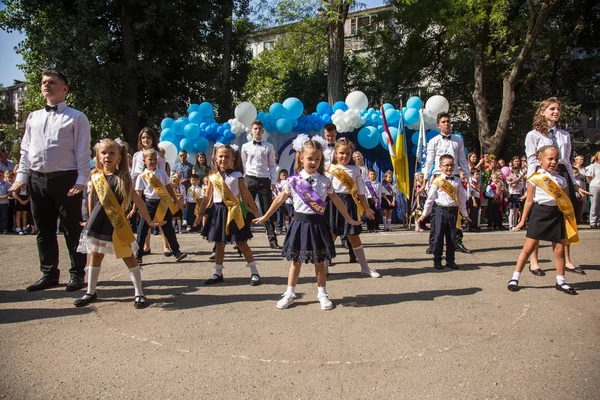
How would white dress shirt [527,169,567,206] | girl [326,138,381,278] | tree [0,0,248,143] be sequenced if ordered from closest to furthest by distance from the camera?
white dress shirt [527,169,567,206]
girl [326,138,381,278]
tree [0,0,248,143]

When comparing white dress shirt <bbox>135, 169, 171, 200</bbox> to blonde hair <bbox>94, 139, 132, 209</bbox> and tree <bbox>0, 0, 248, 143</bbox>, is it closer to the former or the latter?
blonde hair <bbox>94, 139, 132, 209</bbox>

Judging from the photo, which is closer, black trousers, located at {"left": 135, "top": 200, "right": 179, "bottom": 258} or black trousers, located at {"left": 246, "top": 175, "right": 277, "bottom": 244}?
black trousers, located at {"left": 135, "top": 200, "right": 179, "bottom": 258}

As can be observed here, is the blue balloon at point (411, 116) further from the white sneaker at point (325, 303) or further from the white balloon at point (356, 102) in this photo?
the white sneaker at point (325, 303)

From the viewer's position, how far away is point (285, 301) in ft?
14.2

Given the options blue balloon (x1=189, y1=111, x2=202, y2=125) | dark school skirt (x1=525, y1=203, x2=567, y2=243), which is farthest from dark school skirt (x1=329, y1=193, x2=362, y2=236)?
blue balloon (x1=189, y1=111, x2=202, y2=125)

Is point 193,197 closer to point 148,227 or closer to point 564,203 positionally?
point 148,227

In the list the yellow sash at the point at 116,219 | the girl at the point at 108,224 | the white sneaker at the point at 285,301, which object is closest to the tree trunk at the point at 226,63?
the girl at the point at 108,224

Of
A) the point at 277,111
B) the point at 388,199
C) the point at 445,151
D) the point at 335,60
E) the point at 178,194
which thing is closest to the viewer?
the point at 445,151

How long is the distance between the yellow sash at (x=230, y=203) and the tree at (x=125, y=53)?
1367cm

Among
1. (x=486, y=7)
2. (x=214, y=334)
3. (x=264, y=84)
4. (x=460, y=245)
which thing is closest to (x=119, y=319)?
(x=214, y=334)

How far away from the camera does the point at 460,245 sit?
7.57m

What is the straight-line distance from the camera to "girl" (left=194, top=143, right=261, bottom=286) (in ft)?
17.6

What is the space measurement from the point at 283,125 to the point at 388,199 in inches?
141

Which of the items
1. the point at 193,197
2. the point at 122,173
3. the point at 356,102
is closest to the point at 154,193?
the point at 122,173
